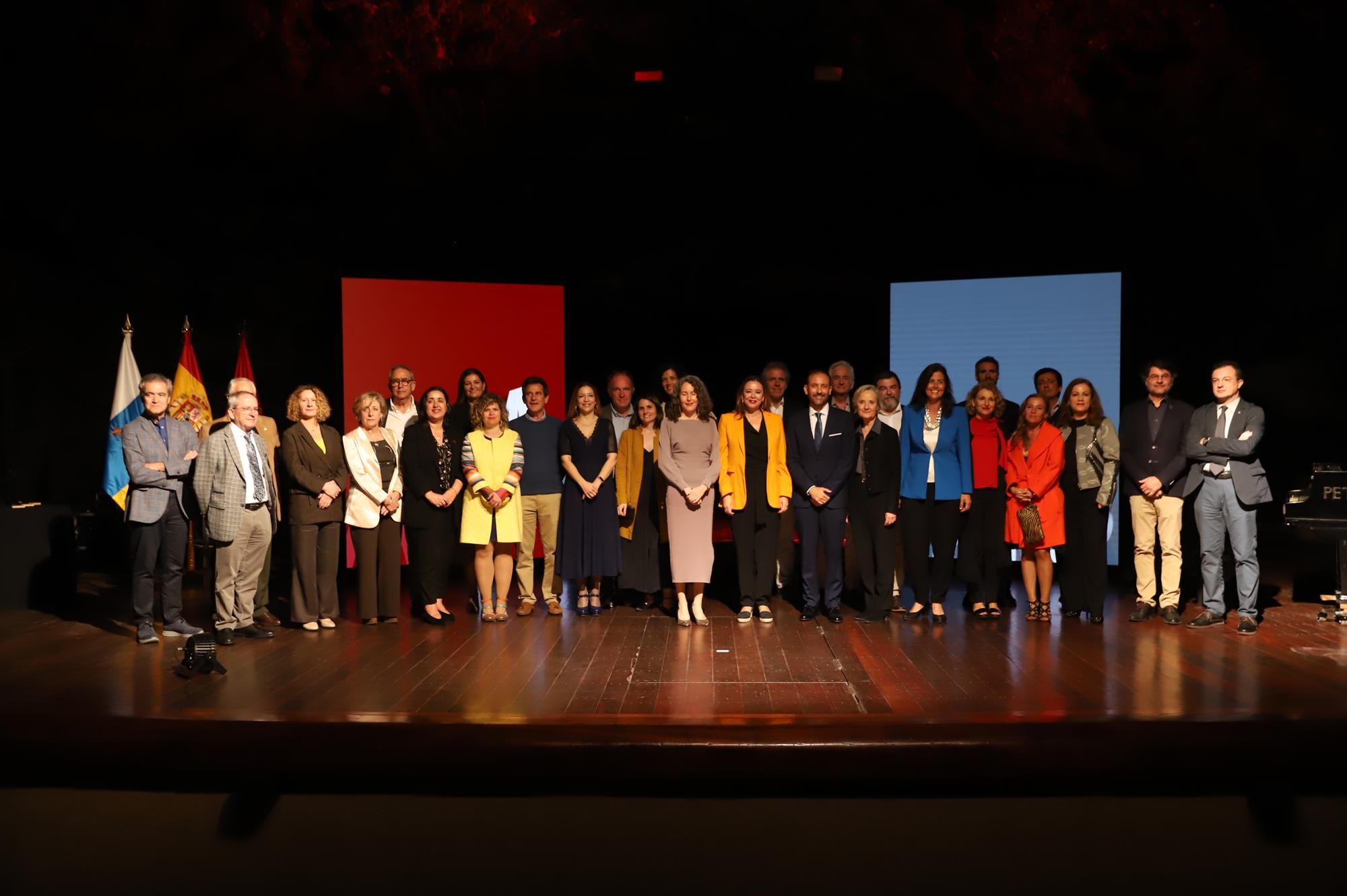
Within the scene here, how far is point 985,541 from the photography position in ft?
18.5

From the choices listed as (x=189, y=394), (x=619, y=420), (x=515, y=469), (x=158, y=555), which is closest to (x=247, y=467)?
(x=158, y=555)

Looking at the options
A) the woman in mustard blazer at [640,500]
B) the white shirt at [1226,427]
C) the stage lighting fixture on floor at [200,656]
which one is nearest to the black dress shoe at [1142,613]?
the white shirt at [1226,427]

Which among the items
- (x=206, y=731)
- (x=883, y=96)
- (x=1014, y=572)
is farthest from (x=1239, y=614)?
(x=206, y=731)

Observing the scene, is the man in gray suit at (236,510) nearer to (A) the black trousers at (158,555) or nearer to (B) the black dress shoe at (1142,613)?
(A) the black trousers at (158,555)

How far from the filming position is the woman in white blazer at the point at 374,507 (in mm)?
5344

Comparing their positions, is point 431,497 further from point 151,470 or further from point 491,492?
point 151,470

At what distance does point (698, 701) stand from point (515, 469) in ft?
7.16

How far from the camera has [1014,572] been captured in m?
7.22

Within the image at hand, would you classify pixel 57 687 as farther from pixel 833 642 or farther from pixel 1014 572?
pixel 1014 572

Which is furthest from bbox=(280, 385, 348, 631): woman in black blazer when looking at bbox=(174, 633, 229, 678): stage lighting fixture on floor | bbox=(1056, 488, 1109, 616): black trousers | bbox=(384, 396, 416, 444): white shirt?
bbox=(1056, 488, 1109, 616): black trousers

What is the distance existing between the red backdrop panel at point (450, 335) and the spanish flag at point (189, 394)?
1.04 metres

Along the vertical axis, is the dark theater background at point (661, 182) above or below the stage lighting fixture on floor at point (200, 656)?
above

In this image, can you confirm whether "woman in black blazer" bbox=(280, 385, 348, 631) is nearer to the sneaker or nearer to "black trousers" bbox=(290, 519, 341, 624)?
"black trousers" bbox=(290, 519, 341, 624)

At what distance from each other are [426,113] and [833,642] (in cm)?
535
